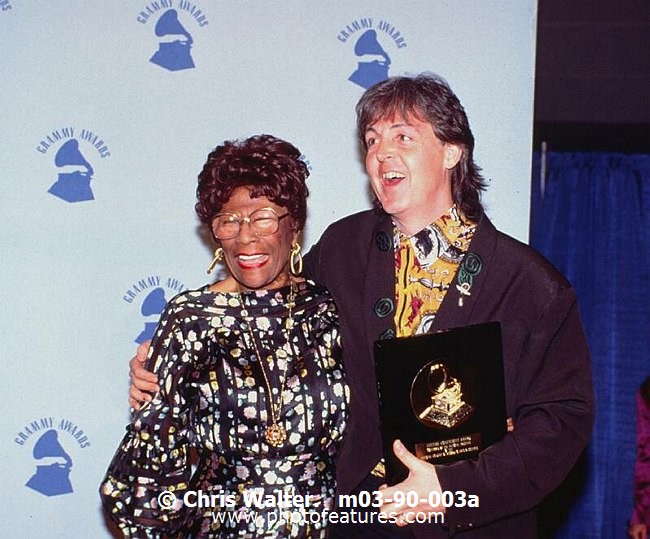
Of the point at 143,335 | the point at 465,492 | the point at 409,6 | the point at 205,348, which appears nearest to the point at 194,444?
the point at 205,348

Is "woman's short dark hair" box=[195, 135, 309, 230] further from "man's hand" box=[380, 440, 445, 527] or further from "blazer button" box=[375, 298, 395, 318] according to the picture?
"man's hand" box=[380, 440, 445, 527]

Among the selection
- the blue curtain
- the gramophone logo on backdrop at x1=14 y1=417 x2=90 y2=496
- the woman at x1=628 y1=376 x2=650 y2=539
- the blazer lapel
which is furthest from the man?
the blue curtain

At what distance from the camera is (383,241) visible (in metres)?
2.48

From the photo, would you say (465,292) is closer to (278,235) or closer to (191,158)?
(278,235)

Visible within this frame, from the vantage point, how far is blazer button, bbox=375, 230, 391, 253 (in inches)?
97.2

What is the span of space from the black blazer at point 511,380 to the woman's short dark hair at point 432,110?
116 mm

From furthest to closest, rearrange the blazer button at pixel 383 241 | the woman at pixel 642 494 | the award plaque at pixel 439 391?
the woman at pixel 642 494 → the blazer button at pixel 383 241 → the award plaque at pixel 439 391

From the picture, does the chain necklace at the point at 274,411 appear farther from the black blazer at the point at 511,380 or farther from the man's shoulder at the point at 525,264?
the man's shoulder at the point at 525,264

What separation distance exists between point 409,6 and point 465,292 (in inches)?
55.5

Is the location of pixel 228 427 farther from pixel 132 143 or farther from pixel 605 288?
pixel 605 288

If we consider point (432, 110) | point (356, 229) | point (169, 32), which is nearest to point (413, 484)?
point (356, 229)

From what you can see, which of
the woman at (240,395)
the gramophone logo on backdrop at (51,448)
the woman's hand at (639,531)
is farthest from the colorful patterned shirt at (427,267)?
the woman's hand at (639,531)

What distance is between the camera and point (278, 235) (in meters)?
2.32

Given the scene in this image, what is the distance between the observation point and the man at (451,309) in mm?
2250
